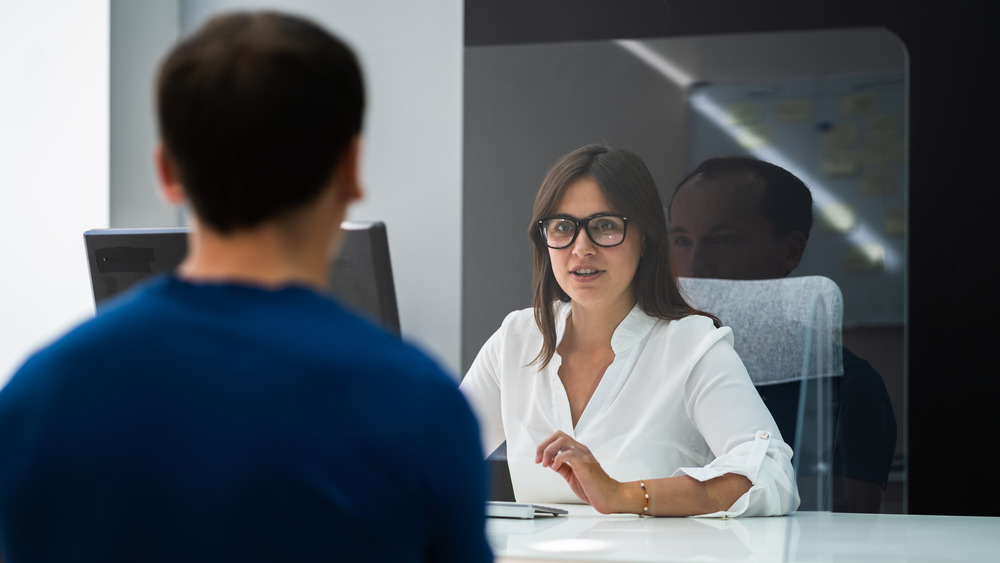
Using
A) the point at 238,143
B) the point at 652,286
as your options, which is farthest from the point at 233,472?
the point at 652,286

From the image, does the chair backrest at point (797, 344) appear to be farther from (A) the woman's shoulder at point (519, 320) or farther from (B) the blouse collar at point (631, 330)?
(A) the woman's shoulder at point (519, 320)

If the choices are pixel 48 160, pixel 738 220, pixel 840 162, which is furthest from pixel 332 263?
pixel 48 160

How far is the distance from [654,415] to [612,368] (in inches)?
5.6

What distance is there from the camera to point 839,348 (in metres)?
2.32

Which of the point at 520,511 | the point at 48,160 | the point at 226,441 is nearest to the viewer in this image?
the point at 226,441

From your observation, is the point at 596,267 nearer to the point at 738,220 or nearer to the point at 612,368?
the point at 612,368

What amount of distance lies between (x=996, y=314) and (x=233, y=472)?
2.35 m

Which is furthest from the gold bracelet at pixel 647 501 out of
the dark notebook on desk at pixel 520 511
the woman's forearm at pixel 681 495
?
the dark notebook on desk at pixel 520 511

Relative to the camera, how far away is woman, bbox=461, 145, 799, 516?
6.96 feet

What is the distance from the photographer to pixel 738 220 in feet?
7.64

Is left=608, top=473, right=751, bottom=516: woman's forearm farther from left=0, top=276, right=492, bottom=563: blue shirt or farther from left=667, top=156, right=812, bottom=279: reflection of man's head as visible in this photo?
left=0, top=276, right=492, bottom=563: blue shirt

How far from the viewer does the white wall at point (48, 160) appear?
320 cm

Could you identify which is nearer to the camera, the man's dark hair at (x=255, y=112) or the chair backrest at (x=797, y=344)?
the man's dark hair at (x=255, y=112)

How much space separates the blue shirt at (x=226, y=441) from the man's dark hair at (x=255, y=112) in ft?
0.22
